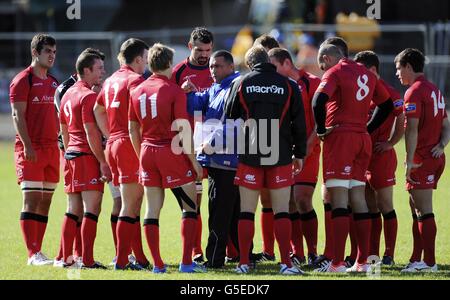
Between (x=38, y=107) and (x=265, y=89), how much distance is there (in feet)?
9.99

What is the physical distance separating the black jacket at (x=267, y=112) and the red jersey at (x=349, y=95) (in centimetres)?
45

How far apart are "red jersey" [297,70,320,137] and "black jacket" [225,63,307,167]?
1033mm

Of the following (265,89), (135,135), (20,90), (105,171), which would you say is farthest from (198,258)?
(20,90)

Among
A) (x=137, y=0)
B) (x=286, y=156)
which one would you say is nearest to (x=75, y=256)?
(x=286, y=156)

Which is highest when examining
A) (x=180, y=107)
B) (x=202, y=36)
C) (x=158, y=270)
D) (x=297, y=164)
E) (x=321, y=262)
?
(x=202, y=36)

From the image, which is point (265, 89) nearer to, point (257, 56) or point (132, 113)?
point (257, 56)

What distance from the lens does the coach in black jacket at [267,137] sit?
890 cm

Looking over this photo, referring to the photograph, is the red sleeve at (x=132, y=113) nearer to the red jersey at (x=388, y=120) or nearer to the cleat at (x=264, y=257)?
the cleat at (x=264, y=257)

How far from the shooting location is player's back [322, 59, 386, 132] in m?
9.23

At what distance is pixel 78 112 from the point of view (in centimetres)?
962

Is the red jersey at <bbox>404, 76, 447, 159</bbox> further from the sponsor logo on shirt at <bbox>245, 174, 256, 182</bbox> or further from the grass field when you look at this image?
the sponsor logo on shirt at <bbox>245, 174, 256, 182</bbox>

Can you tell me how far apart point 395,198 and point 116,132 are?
7.10 meters

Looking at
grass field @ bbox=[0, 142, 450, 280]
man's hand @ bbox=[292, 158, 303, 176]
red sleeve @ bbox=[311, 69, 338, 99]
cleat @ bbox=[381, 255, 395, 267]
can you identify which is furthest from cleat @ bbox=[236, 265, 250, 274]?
red sleeve @ bbox=[311, 69, 338, 99]
